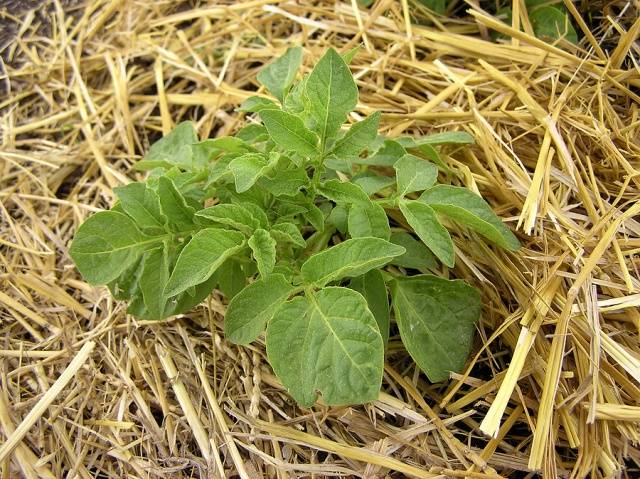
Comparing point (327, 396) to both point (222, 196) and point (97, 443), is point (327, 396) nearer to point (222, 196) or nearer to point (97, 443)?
point (222, 196)

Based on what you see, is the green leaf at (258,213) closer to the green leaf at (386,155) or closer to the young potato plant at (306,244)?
the young potato plant at (306,244)

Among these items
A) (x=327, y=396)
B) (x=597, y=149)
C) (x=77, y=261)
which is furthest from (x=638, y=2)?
(x=77, y=261)

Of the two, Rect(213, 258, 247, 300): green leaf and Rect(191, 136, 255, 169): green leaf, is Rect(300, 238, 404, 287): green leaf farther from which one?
Rect(191, 136, 255, 169): green leaf

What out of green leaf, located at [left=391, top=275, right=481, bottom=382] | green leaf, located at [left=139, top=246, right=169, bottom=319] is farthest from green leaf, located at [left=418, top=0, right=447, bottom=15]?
green leaf, located at [left=139, top=246, right=169, bottom=319]

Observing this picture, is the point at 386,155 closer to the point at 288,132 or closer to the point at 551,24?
the point at 288,132

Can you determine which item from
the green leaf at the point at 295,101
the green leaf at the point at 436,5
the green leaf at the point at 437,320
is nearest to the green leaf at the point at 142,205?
the green leaf at the point at 295,101
